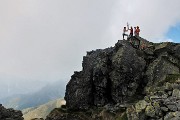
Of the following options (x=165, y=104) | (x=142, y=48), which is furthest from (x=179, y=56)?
(x=165, y=104)

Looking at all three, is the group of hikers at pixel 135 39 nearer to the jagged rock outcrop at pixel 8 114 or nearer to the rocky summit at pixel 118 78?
the rocky summit at pixel 118 78

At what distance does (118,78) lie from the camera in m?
76.4

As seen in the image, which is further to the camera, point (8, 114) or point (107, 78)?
point (8, 114)

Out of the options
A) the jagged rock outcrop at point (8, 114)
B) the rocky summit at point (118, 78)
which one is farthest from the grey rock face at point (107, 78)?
the jagged rock outcrop at point (8, 114)

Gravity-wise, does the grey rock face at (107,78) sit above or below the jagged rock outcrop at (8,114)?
above

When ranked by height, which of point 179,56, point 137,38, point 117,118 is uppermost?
point 137,38

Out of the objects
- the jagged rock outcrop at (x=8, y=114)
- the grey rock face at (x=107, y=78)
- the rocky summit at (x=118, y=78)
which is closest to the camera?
the rocky summit at (x=118, y=78)

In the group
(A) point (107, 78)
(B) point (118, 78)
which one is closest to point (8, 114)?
(A) point (107, 78)

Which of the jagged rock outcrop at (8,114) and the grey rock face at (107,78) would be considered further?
the jagged rock outcrop at (8,114)

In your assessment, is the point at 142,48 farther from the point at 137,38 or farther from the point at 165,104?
the point at 165,104

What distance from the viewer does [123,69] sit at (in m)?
76.1

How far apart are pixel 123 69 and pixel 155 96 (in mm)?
22060

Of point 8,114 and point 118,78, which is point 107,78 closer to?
point 118,78

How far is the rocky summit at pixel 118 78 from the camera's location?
2825 inches
